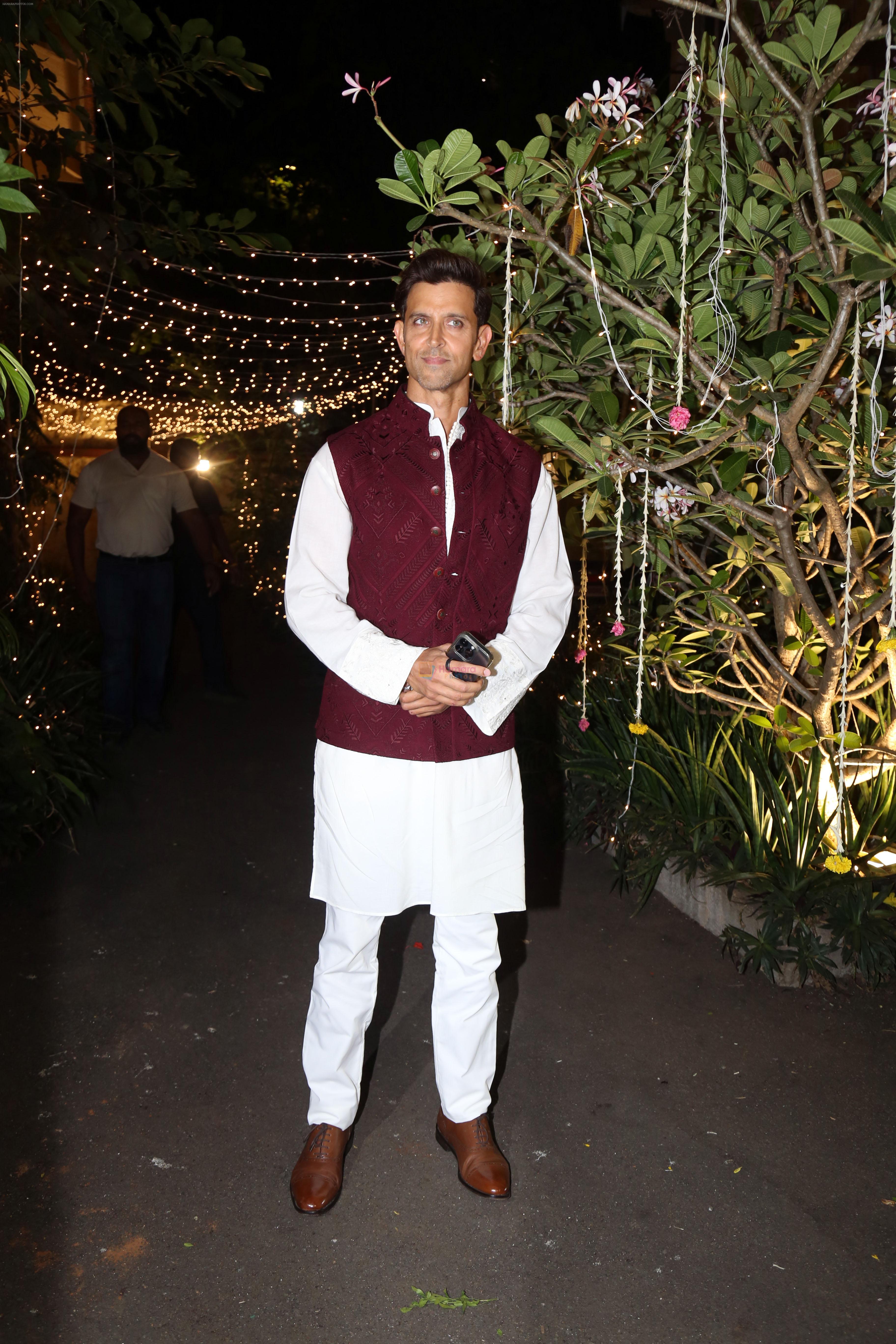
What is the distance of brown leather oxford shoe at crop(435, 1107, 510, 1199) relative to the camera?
105 inches

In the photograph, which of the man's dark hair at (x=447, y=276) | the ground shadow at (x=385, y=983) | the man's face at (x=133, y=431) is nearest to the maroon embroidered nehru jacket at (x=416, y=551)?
the man's dark hair at (x=447, y=276)

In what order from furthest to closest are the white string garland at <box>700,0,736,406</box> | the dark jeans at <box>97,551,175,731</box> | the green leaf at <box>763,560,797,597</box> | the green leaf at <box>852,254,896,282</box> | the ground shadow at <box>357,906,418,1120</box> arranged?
the dark jeans at <box>97,551,175,731</box>, the green leaf at <box>763,560,797,597</box>, the ground shadow at <box>357,906,418,1120</box>, the white string garland at <box>700,0,736,406</box>, the green leaf at <box>852,254,896,282</box>

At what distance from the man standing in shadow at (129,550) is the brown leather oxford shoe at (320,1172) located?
417 centimetres

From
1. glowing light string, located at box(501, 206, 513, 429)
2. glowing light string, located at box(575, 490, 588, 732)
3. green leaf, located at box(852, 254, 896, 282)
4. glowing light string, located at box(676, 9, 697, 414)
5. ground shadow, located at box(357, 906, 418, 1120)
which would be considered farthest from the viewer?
glowing light string, located at box(575, 490, 588, 732)

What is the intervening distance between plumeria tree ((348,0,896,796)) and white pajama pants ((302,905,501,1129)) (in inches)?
50.2

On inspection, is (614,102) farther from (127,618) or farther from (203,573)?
(203,573)

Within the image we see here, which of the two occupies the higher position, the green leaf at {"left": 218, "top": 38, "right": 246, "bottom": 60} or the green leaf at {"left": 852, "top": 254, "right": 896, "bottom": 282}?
the green leaf at {"left": 218, "top": 38, "right": 246, "bottom": 60}

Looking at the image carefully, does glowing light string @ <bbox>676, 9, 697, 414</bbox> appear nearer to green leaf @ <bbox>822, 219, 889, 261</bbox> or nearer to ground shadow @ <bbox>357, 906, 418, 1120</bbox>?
green leaf @ <bbox>822, 219, 889, 261</bbox>

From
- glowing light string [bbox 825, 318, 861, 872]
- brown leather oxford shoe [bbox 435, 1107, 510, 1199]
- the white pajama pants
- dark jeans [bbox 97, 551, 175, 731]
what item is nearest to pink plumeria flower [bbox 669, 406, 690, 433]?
glowing light string [bbox 825, 318, 861, 872]

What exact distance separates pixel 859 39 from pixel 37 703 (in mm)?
4394

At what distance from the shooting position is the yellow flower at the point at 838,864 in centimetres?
311

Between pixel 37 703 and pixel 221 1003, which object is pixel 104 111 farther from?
pixel 221 1003

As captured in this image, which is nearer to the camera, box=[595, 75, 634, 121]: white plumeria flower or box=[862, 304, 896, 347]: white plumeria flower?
box=[862, 304, 896, 347]: white plumeria flower

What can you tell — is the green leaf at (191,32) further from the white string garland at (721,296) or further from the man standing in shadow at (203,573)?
the man standing in shadow at (203,573)
